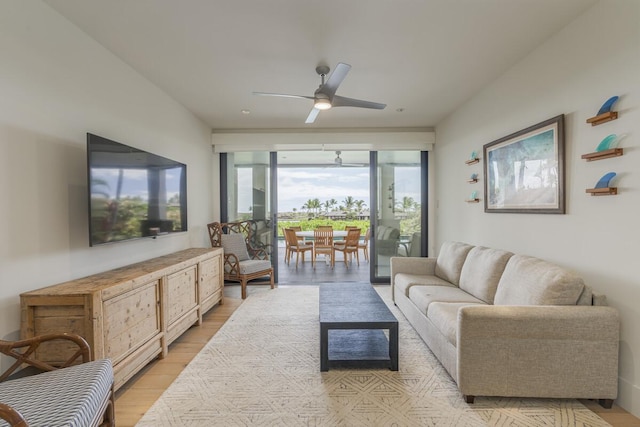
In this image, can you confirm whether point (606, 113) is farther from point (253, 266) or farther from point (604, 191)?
point (253, 266)

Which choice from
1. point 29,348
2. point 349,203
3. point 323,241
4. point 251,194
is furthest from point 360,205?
point 29,348

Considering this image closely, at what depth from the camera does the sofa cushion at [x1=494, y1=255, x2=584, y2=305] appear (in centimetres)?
184

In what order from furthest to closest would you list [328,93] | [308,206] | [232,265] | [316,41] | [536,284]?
1. [308,206]
2. [232,265]
3. [328,93]
4. [316,41]
5. [536,284]

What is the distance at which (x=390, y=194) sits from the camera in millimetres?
4816

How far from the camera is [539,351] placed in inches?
68.9

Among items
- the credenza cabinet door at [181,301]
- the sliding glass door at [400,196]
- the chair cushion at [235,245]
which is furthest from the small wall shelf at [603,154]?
the chair cushion at [235,245]

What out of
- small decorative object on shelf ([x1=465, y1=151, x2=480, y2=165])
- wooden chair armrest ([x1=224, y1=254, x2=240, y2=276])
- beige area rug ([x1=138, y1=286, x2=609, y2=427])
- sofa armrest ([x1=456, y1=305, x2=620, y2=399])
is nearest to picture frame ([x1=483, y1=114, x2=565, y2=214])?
small decorative object on shelf ([x1=465, y1=151, x2=480, y2=165])

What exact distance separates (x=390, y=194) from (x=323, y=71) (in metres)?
2.65

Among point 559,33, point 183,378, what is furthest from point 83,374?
point 559,33

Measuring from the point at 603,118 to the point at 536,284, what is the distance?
A: 45.8 inches

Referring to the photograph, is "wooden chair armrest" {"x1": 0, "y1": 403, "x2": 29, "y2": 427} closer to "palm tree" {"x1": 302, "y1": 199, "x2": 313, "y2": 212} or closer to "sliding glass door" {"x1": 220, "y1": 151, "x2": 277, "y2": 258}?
"sliding glass door" {"x1": 220, "y1": 151, "x2": 277, "y2": 258}

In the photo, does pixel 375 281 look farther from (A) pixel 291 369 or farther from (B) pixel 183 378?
(B) pixel 183 378

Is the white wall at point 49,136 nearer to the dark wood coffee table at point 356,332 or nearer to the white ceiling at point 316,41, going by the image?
the white ceiling at point 316,41

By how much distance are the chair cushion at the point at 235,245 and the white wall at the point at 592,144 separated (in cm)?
348
